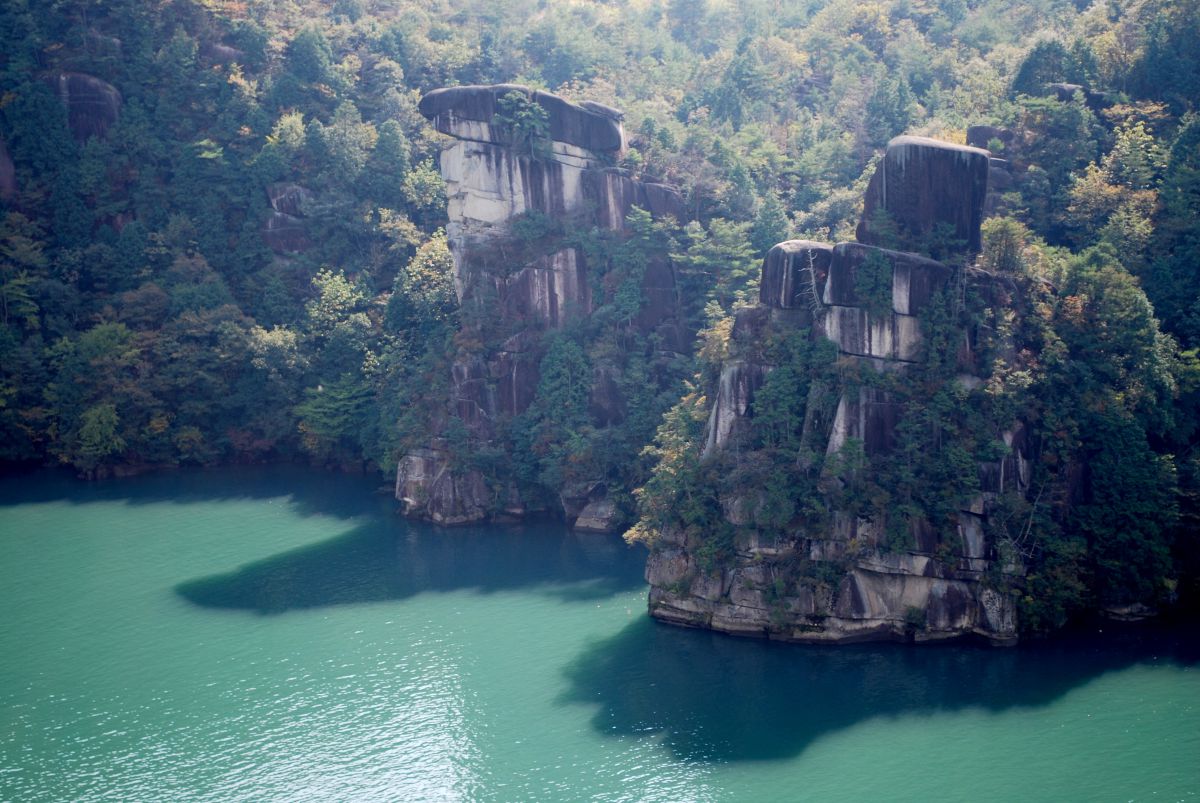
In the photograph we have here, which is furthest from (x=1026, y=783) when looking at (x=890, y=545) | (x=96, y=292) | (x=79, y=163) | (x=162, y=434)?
(x=79, y=163)

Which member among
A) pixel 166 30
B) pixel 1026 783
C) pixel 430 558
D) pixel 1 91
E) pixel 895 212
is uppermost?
pixel 166 30

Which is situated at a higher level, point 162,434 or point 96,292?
point 96,292

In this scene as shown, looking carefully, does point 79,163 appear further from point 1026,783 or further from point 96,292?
point 1026,783

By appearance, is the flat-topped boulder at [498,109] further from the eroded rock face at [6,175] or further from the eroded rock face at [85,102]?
the eroded rock face at [6,175]

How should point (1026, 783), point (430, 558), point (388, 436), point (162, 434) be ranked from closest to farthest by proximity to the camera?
point (1026, 783) < point (430, 558) < point (388, 436) < point (162, 434)

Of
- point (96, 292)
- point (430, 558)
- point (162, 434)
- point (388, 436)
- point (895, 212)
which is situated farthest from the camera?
point (96, 292)

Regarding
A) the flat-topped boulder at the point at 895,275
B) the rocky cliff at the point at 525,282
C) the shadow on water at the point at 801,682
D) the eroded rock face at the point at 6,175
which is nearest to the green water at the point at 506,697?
the shadow on water at the point at 801,682

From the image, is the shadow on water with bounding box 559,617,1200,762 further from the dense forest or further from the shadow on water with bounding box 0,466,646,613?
the shadow on water with bounding box 0,466,646,613

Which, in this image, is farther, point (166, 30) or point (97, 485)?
point (166, 30)
